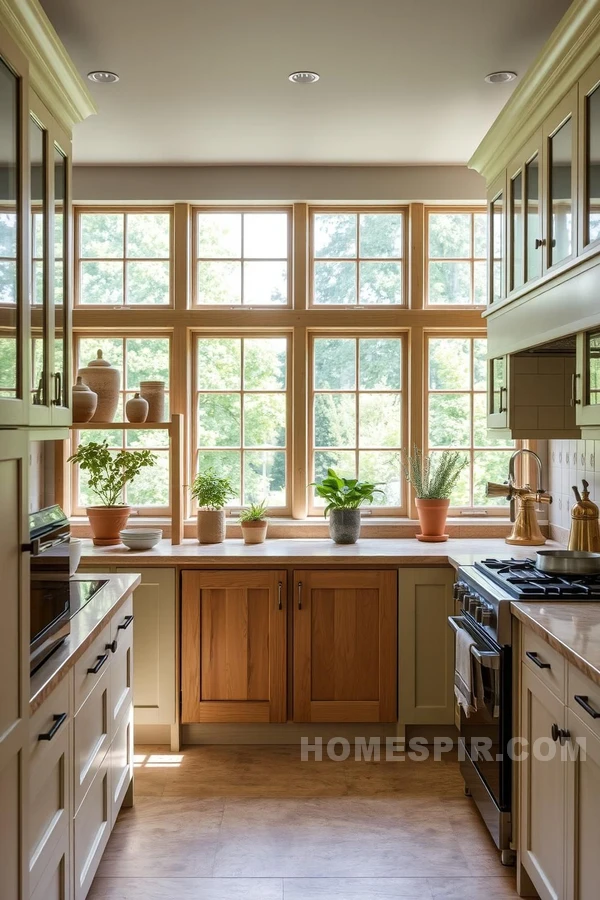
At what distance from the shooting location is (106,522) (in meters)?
3.79

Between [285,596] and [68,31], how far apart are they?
2413 millimetres

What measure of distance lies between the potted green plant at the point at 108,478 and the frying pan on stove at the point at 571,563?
2046mm

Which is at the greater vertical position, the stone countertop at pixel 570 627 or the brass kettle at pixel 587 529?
the brass kettle at pixel 587 529

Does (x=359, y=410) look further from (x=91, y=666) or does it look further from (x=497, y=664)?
(x=91, y=666)

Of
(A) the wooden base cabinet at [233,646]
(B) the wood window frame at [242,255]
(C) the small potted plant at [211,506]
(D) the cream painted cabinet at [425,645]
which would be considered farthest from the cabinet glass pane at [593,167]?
(C) the small potted plant at [211,506]

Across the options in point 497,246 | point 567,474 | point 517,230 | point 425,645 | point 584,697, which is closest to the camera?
point 584,697

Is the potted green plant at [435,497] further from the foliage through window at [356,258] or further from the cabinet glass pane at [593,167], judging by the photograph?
the cabinet glass pane at [593,167]

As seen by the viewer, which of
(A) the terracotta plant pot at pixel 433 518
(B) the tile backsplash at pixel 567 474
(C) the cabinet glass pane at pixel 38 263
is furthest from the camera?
(A) the terracotta plant pot at pixel 433 518

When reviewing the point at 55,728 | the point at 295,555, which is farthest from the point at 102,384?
the point at 55,728

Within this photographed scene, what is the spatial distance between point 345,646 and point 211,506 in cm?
99

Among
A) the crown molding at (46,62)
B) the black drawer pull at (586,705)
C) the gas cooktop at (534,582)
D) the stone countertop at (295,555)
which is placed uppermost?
the crown molding at (46,62)

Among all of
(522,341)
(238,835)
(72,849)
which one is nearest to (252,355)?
(522,341)

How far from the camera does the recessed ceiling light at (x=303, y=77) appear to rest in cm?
295

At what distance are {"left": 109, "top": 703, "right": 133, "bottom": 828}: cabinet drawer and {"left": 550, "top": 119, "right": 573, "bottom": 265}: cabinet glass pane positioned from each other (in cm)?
223
